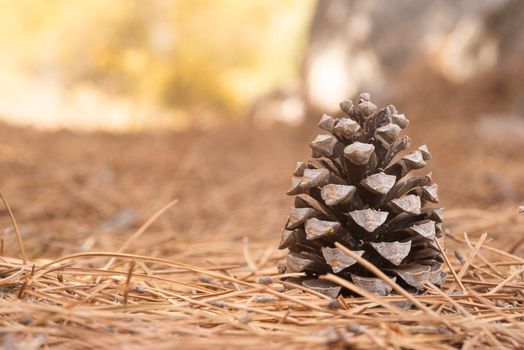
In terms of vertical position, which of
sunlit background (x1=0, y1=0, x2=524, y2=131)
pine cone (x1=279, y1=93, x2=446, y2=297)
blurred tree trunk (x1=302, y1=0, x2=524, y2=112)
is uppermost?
sunlit background (x1=0, y1=0, x2=524, y2=131)

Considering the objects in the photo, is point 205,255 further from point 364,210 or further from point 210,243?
point 364,210

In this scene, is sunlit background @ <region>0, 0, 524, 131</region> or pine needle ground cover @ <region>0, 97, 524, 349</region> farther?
sunlit background @ <region>0, 0, 524, 131</region>

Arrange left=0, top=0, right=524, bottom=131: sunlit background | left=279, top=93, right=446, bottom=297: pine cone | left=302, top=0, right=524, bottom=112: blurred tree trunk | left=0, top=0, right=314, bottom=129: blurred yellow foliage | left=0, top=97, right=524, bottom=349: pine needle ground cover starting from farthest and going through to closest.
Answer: left=0, top=0, right=314, bottom=129: blurred yellow foliage < left=0, top=0, right=524, bottom=131: sunlit background < left=302, top=0, right=524, bottom=112: blurred tree trunk < left=279, top=93, right=446, bottom=297: pine cone < left=0, top=97, right=524, bottom=349: pine needle ground cover

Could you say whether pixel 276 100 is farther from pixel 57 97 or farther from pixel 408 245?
pixel 408 245

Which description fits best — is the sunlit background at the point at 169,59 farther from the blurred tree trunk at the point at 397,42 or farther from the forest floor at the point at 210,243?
the forest floor at the point at 210,243

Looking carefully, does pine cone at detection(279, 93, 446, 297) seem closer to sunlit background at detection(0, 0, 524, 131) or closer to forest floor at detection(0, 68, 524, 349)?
forest floor at detection(0, 68, 524, 349)

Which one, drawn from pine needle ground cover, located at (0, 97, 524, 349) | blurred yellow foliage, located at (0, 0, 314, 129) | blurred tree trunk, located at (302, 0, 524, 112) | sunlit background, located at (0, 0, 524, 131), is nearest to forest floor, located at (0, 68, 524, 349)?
pine needle ground cover, located at (0, 97, 524, 349)

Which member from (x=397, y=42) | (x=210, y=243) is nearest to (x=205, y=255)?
(x=210, y=243)

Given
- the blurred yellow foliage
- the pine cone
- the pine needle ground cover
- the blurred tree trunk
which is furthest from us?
the blurred yellow foliage
